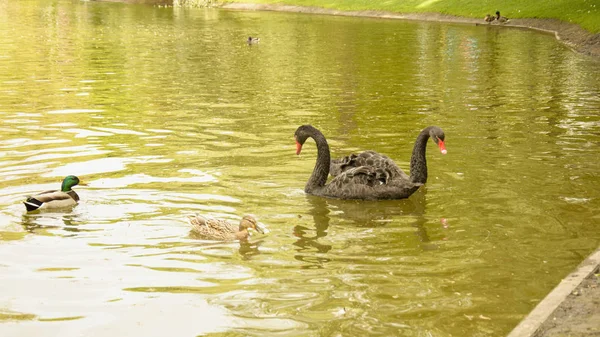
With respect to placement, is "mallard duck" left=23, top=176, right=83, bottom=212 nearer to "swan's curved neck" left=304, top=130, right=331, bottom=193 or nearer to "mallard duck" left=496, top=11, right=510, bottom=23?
"swan's curved neck" left=304, top=130, right=331, bottom=193

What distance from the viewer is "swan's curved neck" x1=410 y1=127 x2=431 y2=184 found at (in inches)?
568

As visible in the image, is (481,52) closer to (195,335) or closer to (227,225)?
(227,225)

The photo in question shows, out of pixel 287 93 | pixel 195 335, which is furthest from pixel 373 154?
pixel 287 93

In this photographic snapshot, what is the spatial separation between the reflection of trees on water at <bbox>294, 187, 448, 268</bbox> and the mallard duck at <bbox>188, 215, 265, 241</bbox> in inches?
26.8

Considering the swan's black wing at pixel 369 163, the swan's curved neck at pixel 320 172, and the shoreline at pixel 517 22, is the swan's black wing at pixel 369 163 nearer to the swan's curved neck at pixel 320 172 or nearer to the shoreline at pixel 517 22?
the swan's curved neck at pixel 320 172

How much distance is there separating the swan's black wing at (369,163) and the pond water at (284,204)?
539 millimetres

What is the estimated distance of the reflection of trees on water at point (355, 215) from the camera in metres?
11.8

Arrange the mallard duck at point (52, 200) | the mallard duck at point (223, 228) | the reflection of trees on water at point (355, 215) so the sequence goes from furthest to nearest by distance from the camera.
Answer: the mallard duck at point (52, 200) < the reflection of trees on water at point (355, 215) < the mallard duck at point (223, 228)

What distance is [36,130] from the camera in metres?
19.9

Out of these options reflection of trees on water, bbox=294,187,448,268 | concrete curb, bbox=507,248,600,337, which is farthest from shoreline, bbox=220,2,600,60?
concrete curb, bbox=507,248,600,337

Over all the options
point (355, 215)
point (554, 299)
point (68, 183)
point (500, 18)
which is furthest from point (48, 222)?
point (500, 18)

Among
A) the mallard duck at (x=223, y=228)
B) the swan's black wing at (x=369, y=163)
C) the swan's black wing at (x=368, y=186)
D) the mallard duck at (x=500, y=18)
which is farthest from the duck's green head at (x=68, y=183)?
the mallard duck at (x=500, y=18)

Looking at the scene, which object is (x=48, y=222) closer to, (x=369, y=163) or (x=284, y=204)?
(x=284, y=204)

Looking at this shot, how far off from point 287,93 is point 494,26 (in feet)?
117
